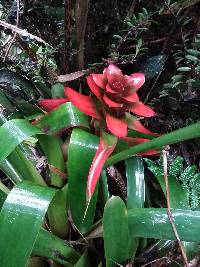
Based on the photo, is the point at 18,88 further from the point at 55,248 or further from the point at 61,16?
the point at 55,248

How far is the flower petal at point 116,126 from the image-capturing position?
0.75m

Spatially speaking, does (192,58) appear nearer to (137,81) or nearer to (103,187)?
(137,81)

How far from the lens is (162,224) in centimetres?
72

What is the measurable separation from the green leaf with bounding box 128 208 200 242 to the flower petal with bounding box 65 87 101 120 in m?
0.22

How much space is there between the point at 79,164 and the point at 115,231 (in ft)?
0.52

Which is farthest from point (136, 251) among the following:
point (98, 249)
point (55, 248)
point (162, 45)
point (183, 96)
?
point (162, 45)

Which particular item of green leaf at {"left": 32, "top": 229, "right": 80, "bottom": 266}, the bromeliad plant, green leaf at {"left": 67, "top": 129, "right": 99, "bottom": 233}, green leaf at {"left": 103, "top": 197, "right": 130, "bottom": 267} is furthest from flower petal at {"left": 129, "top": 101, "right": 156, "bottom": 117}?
green leaf at {"left": 32, "top": 229, "right": 80, "bottom": 266}

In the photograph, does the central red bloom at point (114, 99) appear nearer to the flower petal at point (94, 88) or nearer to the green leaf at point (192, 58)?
the flower petal at point (94, 88)

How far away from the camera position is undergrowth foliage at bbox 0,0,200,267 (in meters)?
0.71

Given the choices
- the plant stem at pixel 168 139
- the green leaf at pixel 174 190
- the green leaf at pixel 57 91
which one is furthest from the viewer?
the green leaf at pixel 57 91

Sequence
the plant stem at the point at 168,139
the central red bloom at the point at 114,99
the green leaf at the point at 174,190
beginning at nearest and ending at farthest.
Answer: the plant stem at the point at 168,139 < the central red bloom at the point at 114,99 < the green leaf at the point at 174,190

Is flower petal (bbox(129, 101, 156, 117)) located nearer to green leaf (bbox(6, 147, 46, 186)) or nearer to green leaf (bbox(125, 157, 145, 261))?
green leaf (bbox(125, 157, 145, 261))

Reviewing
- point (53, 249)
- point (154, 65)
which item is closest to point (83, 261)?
point (53, 249)

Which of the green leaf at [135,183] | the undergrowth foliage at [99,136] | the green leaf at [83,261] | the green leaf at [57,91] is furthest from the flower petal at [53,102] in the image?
the green leaf at [83,261]
